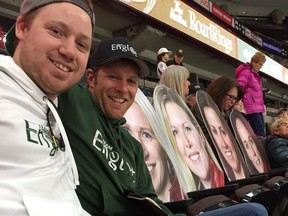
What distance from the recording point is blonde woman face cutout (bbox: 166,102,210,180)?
210cm

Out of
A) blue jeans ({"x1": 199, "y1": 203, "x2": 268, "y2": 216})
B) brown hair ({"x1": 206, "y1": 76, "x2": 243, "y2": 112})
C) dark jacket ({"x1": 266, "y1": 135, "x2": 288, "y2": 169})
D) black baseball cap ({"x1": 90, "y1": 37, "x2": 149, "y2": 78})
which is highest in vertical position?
brown hair ({"x1": 206, "y1": 76, "x2": 243, "y2": 112})

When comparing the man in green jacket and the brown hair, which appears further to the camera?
the brown hair

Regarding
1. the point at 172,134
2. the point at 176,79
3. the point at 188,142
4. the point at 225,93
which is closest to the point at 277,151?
the point at 225,93

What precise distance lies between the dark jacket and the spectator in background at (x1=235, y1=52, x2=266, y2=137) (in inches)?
46.6

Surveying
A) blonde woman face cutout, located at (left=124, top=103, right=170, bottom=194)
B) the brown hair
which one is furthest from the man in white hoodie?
the brown hair

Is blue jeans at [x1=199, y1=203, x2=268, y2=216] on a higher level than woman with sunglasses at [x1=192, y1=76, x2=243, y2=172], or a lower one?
lower

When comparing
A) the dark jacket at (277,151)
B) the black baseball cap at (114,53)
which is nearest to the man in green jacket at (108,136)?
the black baseball cap at (114,53)

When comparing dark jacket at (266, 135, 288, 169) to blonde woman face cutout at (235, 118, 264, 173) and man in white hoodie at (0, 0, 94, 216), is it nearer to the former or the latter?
blonde woman face cutout at (235, 118, 264, 173)

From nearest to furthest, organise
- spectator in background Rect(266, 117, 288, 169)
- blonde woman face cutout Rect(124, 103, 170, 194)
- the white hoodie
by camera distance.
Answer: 1. the white hoodie
2. blonde woman face cutout Rect(124, 103, 170, 194)
3. spectator in background Rect(266, 117, 288, 169)

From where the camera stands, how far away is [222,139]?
8.48ft

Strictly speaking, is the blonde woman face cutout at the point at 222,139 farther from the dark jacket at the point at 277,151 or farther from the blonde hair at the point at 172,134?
the dark jacket at the point at 277,151

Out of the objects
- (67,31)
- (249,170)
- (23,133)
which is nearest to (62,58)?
(67,31)

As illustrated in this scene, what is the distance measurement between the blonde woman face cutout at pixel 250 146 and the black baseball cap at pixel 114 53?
189 centimetres

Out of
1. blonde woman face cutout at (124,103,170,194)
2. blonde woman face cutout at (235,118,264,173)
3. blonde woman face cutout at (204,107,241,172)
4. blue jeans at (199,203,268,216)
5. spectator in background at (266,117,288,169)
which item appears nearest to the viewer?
blue jeans at (199,203,268,216)
